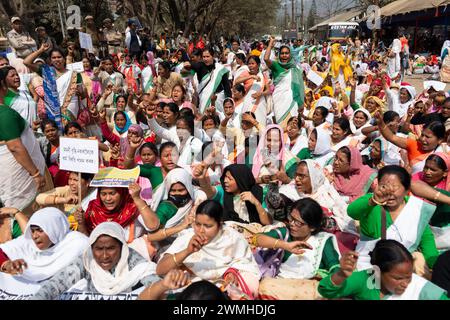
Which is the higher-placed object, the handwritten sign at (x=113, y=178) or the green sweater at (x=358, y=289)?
the handwritten sign at (x=113, y=178)

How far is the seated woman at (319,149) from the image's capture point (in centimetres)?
406

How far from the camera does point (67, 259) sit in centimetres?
239

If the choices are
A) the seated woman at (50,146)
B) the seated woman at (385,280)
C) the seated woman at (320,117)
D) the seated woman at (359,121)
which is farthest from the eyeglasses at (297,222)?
the seated woman at (359,121)

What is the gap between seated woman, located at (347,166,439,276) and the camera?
2.38 metres

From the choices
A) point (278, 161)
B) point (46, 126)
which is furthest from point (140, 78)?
point (278, 161)

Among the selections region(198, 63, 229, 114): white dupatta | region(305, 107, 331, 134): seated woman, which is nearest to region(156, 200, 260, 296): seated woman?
region(305, 107, 331, 134): seated woman

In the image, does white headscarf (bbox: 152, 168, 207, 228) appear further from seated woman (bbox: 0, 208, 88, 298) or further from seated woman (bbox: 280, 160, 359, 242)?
seated woman (bbox: 280, 160, 359, 242)

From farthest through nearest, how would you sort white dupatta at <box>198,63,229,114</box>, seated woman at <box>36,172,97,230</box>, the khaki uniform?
the khaki uniform < white dupatta at <box>198,63,229,114</box> < seated woman at <box>36,172,97,230</box>

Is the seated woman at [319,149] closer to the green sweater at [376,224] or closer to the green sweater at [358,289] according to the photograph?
the green sweater at [376,224]

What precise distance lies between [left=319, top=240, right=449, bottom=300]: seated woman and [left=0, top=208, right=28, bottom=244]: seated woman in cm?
207

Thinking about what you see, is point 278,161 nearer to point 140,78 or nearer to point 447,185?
point 447,185

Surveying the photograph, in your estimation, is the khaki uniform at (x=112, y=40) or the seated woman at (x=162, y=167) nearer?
the seated woman at (x=162, y=167)

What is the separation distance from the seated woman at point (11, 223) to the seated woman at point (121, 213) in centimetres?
37

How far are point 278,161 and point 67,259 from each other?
2.15m
